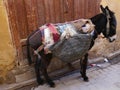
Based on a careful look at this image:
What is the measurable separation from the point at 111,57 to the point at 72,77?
43.6 inches

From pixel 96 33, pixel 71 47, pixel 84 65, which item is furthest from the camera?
pixel 84 65

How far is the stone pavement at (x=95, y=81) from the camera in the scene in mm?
3205

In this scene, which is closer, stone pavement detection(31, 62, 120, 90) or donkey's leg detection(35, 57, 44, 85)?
donkey's leg detection(35, 57, 44, 85)

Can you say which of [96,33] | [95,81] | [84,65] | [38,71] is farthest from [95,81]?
[38,71]

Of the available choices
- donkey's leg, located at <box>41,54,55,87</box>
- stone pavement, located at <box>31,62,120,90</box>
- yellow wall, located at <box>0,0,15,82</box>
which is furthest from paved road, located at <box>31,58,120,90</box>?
yellow wall, located at <box>0,0,15,82</box>

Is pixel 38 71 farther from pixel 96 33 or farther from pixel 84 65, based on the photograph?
pixel 96 33

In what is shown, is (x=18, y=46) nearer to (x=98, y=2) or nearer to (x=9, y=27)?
(x=9, y=27)

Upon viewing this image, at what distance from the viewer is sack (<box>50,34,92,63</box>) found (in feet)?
9.05

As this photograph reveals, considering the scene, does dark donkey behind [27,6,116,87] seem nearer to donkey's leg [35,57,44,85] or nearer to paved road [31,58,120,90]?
donkey's leg [35,57,44,85]

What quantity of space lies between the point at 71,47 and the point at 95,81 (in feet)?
2.98

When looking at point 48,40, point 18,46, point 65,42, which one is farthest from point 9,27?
point 65,42

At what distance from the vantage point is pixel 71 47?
9.23 feet

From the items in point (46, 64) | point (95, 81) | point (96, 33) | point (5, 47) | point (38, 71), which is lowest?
point (95, 81)

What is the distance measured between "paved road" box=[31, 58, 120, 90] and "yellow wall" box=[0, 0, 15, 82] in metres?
0.58
